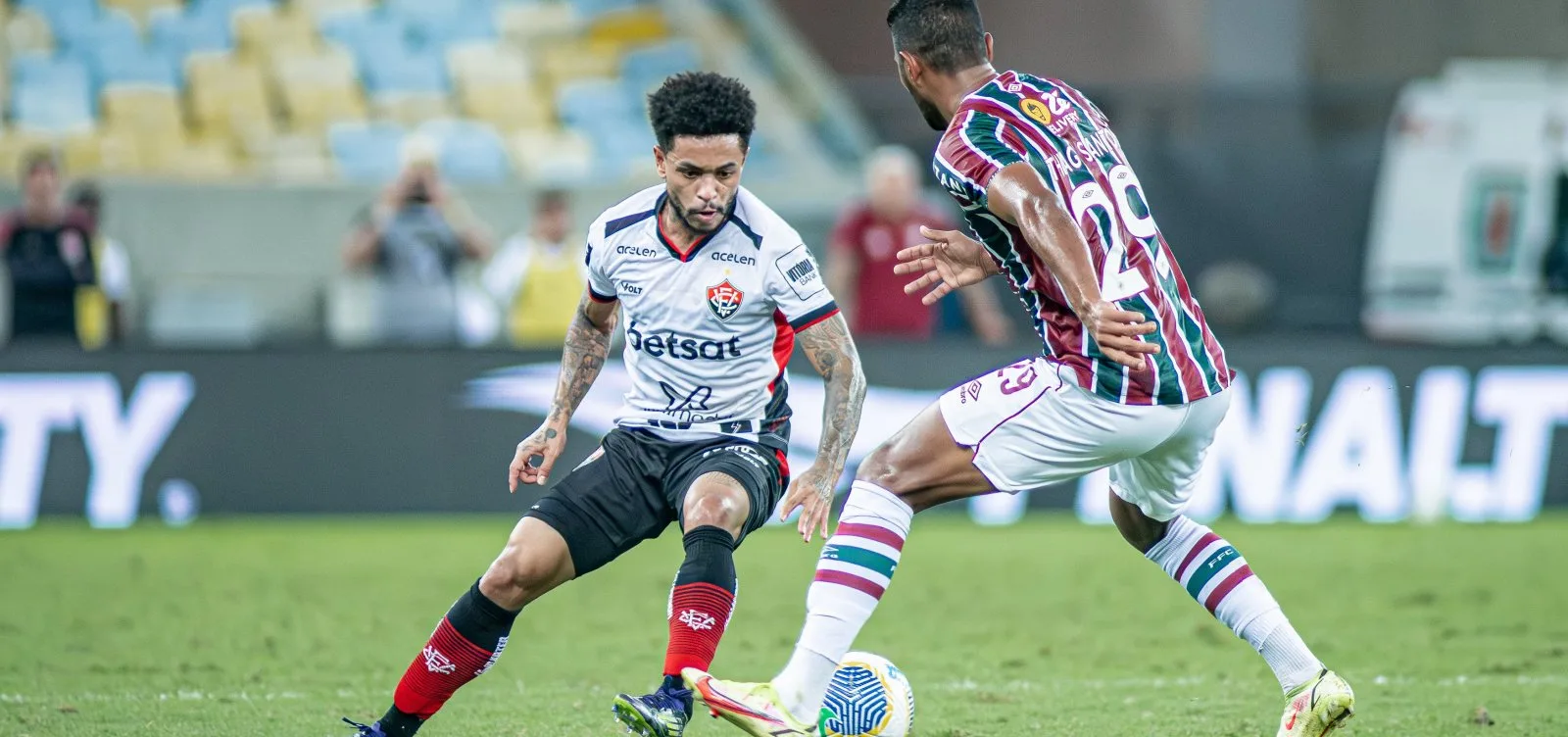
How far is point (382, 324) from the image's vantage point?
13.1 m

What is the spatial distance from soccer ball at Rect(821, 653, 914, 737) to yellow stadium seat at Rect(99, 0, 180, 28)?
13.6m

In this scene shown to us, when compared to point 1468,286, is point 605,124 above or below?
above

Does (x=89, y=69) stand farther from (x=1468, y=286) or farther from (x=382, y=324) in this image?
(x=1468, y=286)

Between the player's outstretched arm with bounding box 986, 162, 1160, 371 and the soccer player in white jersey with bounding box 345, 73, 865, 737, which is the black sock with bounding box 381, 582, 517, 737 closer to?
the soccer player in white jersey with bounding box 345, 73, 865, 737

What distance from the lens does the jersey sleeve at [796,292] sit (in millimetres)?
5629

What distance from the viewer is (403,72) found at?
1742 cm

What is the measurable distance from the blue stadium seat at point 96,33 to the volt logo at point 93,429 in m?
6.22

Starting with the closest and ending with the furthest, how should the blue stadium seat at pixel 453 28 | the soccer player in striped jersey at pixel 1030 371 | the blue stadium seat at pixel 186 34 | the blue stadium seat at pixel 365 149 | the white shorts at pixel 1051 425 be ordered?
1. the soccer player in striped jersey at pixel 1030 371
2. the white shorts at pixel 1051 425
3. the blue stadium seat at pixel 365 149
4. the blue stadium seat at pixel 186 34
5. the blue stadium seat at pixel 453 28

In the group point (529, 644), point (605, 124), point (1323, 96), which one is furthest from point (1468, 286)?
point (529, 644)

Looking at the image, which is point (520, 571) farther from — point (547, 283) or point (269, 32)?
point (269, 32)

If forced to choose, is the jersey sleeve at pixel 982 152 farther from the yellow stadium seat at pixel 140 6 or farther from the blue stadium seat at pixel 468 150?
the yellow stadium seat at pixel 140 6

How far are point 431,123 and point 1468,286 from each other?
9.78 metres

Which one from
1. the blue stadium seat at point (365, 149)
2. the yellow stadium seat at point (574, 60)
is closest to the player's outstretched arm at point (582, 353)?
the blue stadium seat at point (365, 149)

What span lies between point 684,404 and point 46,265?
8154 millimetres
